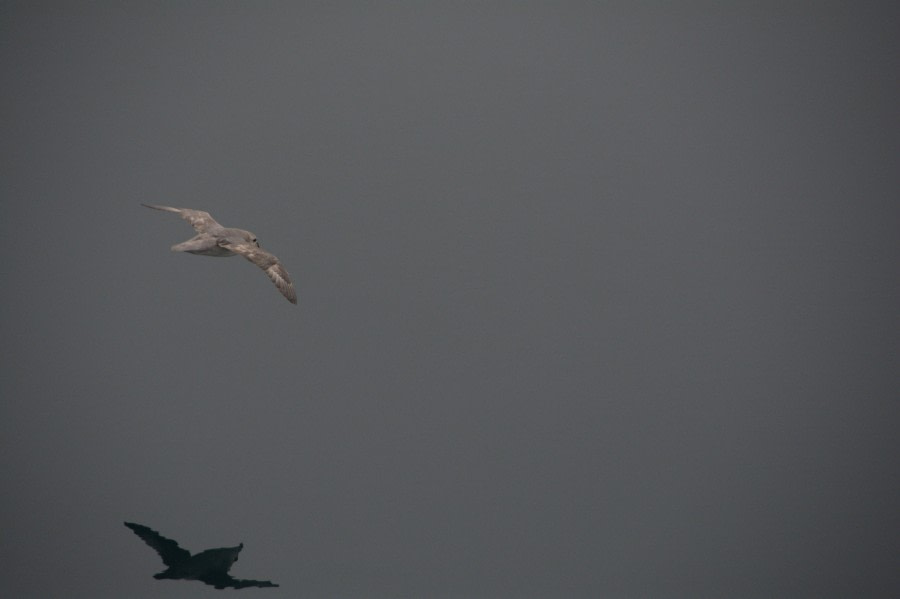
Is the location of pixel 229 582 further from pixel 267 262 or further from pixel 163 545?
pixel 267 262

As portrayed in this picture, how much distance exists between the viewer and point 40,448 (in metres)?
42.3

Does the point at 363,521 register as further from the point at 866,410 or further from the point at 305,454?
the point at 866,410

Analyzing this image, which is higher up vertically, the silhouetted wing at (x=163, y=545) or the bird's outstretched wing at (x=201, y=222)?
the bird's outstretched wing at (x=201, y=222)

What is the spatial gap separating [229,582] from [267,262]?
40.3 ft

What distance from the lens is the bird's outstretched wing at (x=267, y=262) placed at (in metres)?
39.1

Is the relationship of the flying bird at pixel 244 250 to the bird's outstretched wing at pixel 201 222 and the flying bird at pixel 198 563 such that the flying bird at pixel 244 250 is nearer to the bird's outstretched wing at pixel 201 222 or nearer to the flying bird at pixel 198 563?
the bird's outstretched wing at pixel 201 222

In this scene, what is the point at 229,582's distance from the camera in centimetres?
3453

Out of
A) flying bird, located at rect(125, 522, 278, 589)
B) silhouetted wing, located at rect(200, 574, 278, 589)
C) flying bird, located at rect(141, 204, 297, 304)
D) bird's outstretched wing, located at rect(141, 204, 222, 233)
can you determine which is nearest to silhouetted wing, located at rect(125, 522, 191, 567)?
flying bird, located at rect(125, 522, 278, 589)

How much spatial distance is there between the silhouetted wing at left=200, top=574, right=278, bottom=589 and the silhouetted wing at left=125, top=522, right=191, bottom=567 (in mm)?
1482

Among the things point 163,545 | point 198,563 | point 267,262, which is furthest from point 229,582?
point 267,262

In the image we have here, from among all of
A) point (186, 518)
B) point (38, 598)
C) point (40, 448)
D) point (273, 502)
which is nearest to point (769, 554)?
point (273, 502)

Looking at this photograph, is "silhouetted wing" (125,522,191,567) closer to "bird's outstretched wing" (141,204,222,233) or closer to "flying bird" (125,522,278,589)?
"flying bird" (125,522,278,589)

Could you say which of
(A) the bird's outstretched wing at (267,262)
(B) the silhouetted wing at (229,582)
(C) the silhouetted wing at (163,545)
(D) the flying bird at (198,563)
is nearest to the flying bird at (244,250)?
(A) the bird's outstretched wing at (267,262)

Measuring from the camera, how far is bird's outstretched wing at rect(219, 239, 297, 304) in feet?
128
